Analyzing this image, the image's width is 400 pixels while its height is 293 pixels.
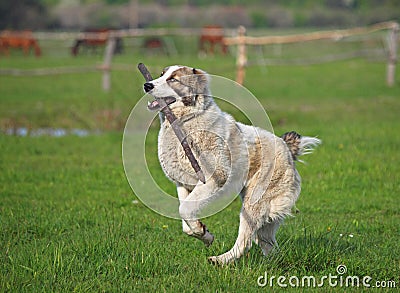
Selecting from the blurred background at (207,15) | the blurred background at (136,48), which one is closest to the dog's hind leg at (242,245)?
the blurred background at (136,48)

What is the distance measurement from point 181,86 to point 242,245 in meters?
1.33

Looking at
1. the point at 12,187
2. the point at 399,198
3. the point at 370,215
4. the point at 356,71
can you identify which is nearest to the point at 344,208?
the point at 370,215

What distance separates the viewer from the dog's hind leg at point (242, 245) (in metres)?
4.97

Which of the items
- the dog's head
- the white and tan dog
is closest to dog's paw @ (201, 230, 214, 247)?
the white and tan dog

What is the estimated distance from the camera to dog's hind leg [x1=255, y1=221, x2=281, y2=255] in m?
5.33

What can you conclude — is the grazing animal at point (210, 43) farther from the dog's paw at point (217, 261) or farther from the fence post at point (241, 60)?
the dog's paw at point (217, 261)

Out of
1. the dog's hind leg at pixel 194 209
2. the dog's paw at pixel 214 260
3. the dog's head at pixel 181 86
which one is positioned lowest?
the dog's paw at pixel 214 260

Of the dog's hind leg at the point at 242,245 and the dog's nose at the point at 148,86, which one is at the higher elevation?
the dog's nose at the point at 148,86

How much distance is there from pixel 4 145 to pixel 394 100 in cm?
1115

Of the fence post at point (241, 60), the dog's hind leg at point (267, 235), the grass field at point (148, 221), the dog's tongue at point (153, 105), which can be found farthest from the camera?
the fence post at point (241, 60)

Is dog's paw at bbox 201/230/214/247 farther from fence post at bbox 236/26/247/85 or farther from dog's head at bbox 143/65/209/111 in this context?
fence post at bbox 236/26/247/85

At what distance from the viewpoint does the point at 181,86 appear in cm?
527

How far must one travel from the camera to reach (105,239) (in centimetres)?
538

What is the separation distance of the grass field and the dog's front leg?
23cm
